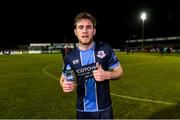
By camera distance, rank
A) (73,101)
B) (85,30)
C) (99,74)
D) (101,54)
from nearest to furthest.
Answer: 1. (99,74)
2. (85,30)
3. (101,54)
4. (73,101)

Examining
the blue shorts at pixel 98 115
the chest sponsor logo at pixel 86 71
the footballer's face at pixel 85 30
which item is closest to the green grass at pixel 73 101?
the blue shorts at pixel 98 115

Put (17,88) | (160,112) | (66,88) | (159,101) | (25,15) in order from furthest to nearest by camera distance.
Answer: (25,15)
(17,88)
(159,101)
(160,112)
(66,88)

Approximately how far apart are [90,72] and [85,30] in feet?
1.86

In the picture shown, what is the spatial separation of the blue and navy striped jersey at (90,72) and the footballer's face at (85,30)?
7.1 inches

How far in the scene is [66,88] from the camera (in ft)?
12.9

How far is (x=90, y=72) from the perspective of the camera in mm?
4109

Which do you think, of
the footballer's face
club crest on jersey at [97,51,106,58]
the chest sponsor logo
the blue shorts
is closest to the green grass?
the blue shorts

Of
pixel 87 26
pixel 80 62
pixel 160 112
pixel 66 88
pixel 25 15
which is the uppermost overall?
pixel 25 15

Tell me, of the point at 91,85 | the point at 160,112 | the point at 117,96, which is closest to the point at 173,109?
the point at 160,112

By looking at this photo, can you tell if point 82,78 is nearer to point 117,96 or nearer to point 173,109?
point 173,109

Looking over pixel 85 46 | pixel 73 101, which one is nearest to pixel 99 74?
pixel 85 46

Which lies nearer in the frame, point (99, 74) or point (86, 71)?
point (99, 74)

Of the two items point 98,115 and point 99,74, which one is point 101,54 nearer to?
point 99,74

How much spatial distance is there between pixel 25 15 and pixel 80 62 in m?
106
